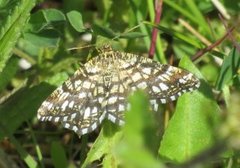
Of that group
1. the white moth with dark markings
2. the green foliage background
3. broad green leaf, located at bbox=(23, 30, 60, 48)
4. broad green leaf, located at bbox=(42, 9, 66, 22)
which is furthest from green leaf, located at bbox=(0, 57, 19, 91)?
the white moth with dark markings

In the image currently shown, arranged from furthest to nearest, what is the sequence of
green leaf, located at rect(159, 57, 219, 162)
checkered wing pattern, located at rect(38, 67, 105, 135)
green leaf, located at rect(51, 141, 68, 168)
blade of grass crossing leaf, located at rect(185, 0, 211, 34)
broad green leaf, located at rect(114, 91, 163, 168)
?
blade of grass crossing leaf, located at rect(185, 0, 211, 34) < checkered wing pattern, located at rect(38, 67, 105, 135) < green leaf, located at rect(159, 57, 219, 162) < green leaf, located at rect(51, 141, 68, 168) < broad green leaf, located at rect(114, 91, 163, 168)

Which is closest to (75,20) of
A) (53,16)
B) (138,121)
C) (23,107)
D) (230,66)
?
(53,16)

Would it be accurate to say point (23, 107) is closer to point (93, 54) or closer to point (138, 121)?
point (93, 54)

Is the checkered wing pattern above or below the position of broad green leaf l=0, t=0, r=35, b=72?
below

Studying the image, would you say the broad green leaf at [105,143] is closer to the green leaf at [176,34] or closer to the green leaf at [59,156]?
the green leaf at [59,156]

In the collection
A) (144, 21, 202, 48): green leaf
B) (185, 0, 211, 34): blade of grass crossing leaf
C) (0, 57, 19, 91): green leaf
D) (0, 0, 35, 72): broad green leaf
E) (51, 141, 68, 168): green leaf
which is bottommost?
(51, 141, 68, 168): green leaf

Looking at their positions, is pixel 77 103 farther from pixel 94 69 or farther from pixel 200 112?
pixel 200 112

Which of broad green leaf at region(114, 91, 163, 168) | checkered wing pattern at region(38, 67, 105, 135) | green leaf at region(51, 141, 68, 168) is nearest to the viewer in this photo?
broad green leaf at region(114, 91, 163, 168)

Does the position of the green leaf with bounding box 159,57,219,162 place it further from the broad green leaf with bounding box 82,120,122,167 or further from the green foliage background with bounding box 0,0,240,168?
the broad green leaf with bounding box 82,120,122,167
